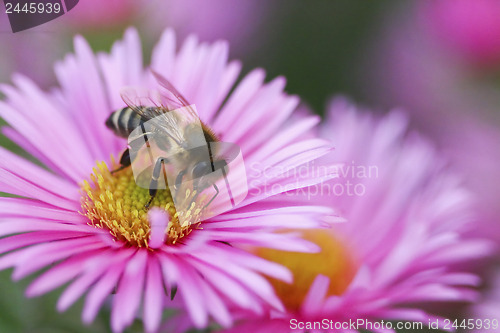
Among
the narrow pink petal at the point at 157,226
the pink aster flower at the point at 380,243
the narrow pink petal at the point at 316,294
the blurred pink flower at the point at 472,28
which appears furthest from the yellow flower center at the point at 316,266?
the blurred pink flower at the point at 472,28

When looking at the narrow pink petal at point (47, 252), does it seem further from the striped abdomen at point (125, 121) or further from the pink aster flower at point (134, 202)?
the striped abdomen at point (125, 121)

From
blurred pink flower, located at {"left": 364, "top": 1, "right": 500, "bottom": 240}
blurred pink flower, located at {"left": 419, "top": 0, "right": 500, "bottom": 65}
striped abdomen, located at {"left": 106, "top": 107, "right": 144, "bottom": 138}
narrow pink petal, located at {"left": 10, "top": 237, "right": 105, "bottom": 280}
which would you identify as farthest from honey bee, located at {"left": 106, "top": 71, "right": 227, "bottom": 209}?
blurred pink flower, located at {"left": 419, "top": 0, "right": 500, "bottom": 65}

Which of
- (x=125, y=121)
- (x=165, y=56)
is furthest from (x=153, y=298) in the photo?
(x=165, y=56)

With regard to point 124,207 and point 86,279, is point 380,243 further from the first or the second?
point 86,279

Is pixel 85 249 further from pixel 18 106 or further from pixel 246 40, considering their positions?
pixel 246 40

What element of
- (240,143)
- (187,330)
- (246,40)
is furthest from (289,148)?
(246,40)

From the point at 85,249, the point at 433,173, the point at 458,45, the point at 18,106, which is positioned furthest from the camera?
the point at 458,45
